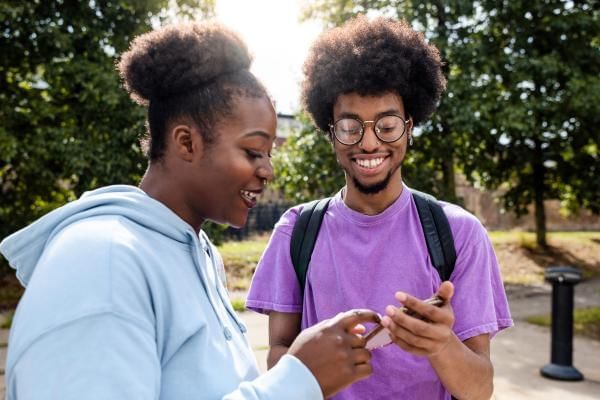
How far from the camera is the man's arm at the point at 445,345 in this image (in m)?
1.58

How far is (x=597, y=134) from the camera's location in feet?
45.3

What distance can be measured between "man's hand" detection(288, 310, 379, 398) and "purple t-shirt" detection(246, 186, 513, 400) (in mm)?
709

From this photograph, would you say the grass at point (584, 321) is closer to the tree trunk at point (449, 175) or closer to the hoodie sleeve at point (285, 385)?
the tree trunk at point (449, 175)

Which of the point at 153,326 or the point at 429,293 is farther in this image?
the point at 429,293

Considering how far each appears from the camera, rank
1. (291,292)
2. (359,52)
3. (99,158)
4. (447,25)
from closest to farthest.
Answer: (291,292)
(359,52)
(99,158)
(447,25)

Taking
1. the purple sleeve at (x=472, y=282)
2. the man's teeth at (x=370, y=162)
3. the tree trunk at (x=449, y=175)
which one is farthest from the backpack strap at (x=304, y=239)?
the tree trunk at (x=449, y=175)

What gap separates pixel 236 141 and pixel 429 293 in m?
0.96

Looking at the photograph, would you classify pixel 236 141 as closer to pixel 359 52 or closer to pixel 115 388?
pixel 115 388

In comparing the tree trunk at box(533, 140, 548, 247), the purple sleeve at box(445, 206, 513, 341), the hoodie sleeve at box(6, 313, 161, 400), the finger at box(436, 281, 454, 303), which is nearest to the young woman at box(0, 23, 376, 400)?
the hoodie sleeve at box(6, 313, 161, 400)

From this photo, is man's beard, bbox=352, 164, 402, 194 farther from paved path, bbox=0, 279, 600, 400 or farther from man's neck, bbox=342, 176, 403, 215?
paved path, bbox=0, 279, 600, 400

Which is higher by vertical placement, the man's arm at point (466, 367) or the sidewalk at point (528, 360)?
the man's arm at point (466, 367)

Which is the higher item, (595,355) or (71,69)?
(71,69)

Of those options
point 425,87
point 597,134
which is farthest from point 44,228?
point 597,134

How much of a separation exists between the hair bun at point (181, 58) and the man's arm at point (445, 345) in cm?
73
